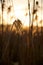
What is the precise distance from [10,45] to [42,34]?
1.20 ft

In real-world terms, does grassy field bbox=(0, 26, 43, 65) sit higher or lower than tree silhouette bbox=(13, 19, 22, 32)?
lower

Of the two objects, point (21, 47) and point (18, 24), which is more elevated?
point (18, 24)

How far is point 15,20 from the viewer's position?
1.22m

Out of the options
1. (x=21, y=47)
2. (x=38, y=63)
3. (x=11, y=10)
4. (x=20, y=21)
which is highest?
(x=11, y=10)

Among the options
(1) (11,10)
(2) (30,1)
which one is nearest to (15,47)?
(1) (11,10)

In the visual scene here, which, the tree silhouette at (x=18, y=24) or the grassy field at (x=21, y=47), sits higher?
the tree silhouette at (x=18, y=24)

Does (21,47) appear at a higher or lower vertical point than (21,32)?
lower

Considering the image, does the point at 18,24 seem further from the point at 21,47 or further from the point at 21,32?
the point at 21,47

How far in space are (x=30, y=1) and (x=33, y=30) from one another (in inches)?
12.2

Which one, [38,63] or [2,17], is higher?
[2,17]

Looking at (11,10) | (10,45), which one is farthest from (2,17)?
(10,45)

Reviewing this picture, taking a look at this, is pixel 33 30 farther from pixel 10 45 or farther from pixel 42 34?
pixel 10 45

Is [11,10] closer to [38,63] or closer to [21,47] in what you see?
[21,47]

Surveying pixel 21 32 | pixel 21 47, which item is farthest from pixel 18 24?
pixel 21 47
